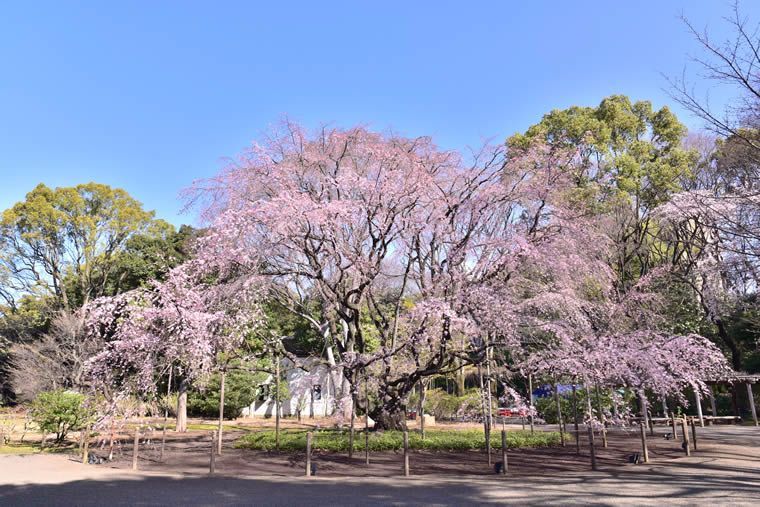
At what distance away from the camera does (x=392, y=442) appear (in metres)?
12.7

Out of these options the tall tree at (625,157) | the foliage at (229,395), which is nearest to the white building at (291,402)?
the foliage at (229,395)

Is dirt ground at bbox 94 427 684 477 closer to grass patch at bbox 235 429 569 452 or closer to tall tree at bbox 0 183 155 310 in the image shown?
grass patch at bbox 235 429 569 452

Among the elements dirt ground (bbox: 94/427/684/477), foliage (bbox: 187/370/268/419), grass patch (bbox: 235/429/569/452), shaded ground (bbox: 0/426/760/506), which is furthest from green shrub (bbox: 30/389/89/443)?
foliage (bbox: 187/370/268/419)

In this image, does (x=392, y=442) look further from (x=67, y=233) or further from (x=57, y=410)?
(x=67, y=233)

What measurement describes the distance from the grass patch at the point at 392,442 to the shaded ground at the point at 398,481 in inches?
27.1

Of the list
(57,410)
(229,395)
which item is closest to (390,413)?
(57,410)

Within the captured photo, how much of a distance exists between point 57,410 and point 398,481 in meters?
11.3

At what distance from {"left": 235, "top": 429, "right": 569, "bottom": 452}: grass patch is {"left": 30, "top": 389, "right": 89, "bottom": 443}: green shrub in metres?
5.11

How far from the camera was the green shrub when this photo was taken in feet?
48.2

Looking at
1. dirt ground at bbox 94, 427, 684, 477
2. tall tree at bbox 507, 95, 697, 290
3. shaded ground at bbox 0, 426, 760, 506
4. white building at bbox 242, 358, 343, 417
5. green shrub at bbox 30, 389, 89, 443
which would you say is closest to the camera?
shaded ground at bbox 0, 426, 760, 506

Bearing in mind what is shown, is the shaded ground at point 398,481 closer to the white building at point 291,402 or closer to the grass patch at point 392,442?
the grass patch at point 392,442

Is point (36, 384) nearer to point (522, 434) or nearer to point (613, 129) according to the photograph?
point (522, 434)

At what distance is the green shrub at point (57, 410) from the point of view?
1470 centimetres

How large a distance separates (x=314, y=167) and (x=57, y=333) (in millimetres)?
16854
